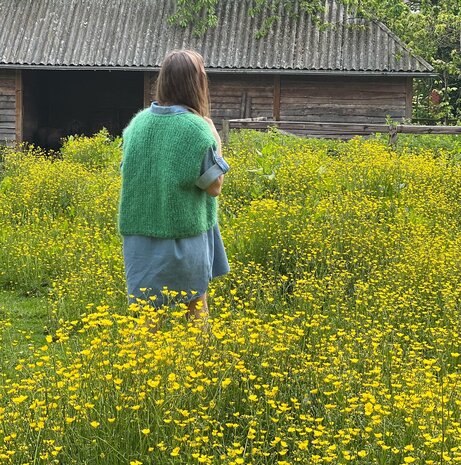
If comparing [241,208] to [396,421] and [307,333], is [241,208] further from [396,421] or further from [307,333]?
[396,421]

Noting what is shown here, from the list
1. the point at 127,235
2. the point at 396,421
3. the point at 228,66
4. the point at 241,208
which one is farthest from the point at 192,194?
the point at 228,66

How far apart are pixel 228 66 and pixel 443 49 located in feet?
27.5

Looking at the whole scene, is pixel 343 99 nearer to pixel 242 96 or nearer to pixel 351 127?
pixel 242 96

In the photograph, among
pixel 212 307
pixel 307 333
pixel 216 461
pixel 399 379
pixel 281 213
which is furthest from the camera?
pixel 281 213

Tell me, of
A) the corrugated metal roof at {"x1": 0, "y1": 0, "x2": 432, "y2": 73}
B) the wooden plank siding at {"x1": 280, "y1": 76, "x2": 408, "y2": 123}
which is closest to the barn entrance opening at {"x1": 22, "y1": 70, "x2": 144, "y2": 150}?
the corrugated metal roof at {"x1": 0, "y1": 0, "x2": 432, "y2": 73}

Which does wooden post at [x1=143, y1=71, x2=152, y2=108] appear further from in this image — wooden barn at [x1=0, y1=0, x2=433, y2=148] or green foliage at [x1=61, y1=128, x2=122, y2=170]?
green foliage at [x1=61, y1=128, x2=122, y2=170]

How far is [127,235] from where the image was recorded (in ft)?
15.9

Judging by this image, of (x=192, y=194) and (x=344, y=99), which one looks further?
(x=344, y=99)

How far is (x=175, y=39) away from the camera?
19.6 metres

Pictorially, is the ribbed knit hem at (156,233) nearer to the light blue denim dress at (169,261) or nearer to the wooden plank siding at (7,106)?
the light blue denim dress at (169,261)

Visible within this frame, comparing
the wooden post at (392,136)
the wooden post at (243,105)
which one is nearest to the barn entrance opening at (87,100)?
the wooden post at (243,105)

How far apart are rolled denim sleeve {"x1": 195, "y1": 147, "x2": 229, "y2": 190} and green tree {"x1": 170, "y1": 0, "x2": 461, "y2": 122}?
1506 cm

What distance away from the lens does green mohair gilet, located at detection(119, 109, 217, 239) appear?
4617mm

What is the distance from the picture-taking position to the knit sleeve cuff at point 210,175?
4633 millimetres
